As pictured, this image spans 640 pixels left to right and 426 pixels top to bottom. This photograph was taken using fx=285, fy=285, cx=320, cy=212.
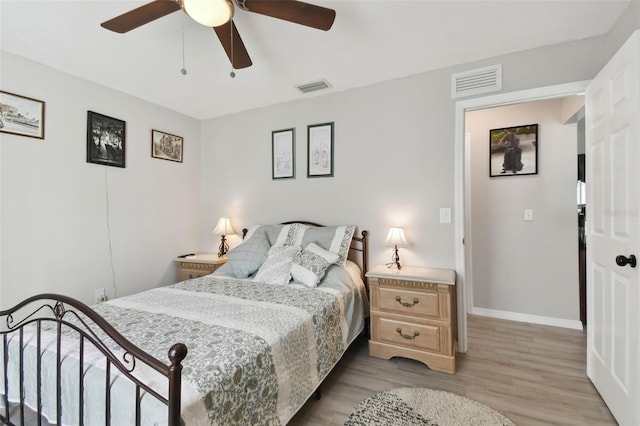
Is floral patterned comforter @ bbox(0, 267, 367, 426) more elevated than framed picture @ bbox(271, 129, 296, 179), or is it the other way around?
framed picture @ bbox(271, 129, 296, 179)

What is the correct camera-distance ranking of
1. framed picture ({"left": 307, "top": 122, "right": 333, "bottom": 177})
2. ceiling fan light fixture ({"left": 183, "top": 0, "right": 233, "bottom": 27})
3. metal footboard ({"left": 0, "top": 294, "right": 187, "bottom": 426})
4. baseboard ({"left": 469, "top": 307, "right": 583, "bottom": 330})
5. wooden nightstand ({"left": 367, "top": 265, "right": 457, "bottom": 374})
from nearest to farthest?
1. metal footboard ({"left": 0, "top": 294, "right": 187, "bottom": 426})
2. ceiling fan light fixture ({"left": 183, "top": 0, "right": 233, "bottom": 27})
3. wooden nightstand ({"left": 367, "top": 265, "right": 457, "bottom": 374})
4. baseboard ({"left": 469, "top": 307, "right": 583, "bottom": 330})
5. framed picture ({"left": 307, "top": 122, "right": 333, "bottom": 177})

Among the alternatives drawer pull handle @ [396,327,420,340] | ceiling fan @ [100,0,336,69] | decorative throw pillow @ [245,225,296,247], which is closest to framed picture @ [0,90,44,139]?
ceiling fan @ [100,0,336,69]

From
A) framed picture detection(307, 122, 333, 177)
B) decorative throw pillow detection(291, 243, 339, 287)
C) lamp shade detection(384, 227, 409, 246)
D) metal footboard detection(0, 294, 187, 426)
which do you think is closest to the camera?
metal footboard detection(0, 294, 187, 426)

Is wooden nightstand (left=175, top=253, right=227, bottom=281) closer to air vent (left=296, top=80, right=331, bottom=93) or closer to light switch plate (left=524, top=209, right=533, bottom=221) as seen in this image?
air vent (left=296, top=80, right=331, bottom=93)

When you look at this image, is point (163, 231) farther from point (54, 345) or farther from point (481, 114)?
point (481, 114)

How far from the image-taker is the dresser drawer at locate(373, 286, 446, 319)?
2199 millimetres

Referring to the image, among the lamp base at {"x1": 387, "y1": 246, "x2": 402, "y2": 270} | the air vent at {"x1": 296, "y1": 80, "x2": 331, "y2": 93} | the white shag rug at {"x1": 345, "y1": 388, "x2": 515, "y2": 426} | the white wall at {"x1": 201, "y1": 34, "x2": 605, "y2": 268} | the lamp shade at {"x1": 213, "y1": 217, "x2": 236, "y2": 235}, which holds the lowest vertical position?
the white shag rug at {"x1": 345, "y1": 388, "x2": 515, "y2": 426}

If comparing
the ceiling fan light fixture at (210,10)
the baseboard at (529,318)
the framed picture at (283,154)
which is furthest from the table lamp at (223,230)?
the baseboard at (529,318)

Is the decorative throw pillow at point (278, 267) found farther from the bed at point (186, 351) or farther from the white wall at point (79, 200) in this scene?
the white wall at point (79, 200)

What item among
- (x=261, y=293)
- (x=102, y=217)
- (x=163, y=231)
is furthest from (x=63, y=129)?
(x=261, y=293)

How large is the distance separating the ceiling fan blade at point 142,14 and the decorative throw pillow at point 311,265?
6.09 ft

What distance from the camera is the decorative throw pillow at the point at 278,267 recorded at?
2.39 meters

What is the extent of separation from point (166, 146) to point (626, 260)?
4080 mm

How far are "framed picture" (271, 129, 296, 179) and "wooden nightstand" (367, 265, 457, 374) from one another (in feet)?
5.22
